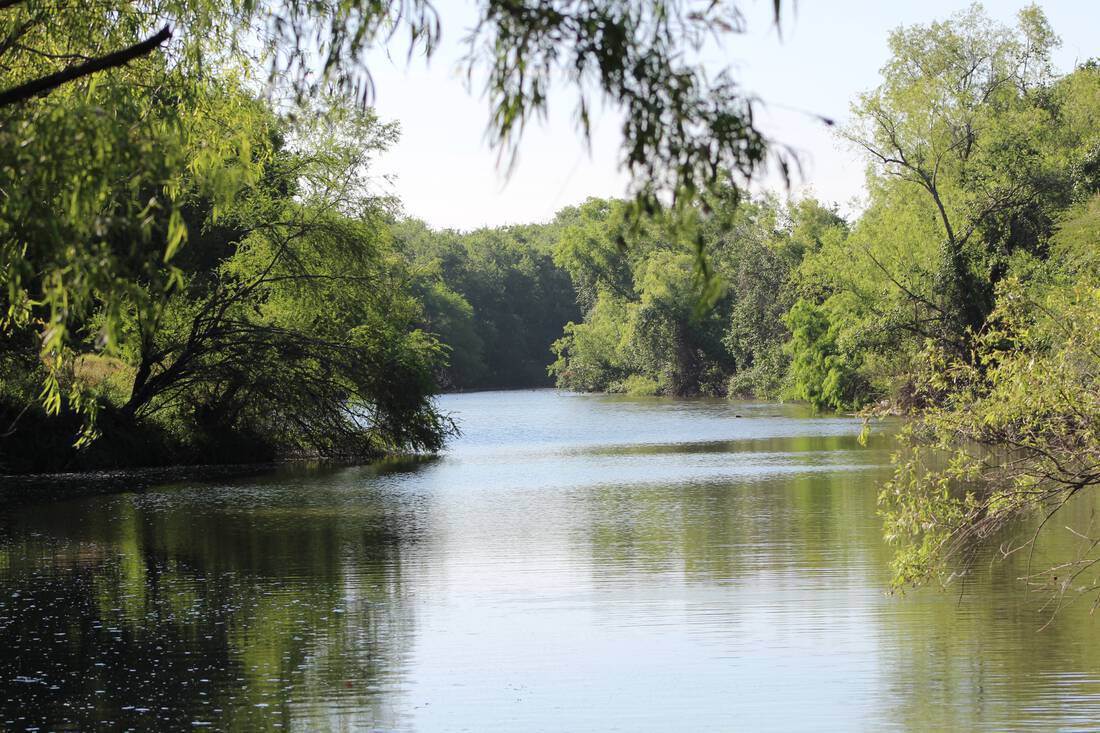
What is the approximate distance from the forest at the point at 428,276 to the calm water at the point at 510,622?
111cm

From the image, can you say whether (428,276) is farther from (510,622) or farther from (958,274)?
(510,622)

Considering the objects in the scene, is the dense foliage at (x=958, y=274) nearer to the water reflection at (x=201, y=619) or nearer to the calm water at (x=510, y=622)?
the calm water at (x=510, y=622)

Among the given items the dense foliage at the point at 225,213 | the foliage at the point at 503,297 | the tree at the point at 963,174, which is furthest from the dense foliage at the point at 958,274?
the foliage at the point at 503,297

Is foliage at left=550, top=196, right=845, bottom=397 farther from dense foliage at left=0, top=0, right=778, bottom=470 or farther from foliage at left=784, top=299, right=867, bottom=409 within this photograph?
dense foliage at left=0, top=0, right=778, bottom=470

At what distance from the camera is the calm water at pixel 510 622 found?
338 inches

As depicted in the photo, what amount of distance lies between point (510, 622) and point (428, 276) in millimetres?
27709

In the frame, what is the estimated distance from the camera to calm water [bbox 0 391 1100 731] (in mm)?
8594

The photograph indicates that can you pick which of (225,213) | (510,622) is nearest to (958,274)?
(225,213)

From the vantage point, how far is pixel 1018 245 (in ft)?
119

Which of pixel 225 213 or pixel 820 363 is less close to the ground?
pixel 225 213

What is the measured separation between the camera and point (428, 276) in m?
38.5

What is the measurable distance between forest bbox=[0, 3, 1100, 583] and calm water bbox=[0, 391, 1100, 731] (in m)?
1.11

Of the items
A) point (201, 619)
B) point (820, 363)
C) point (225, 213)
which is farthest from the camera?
point (820, 363)

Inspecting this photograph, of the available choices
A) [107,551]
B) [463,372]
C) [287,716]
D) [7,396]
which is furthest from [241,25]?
[463,372]
